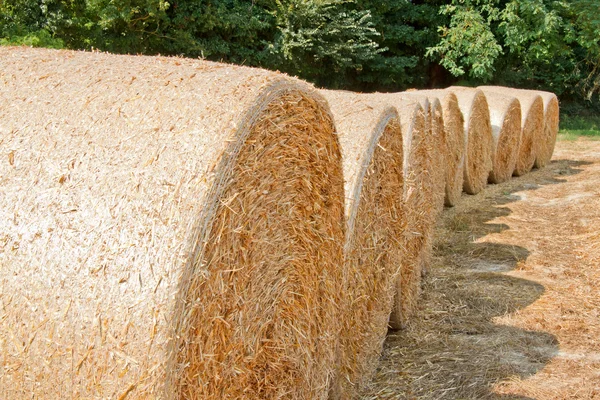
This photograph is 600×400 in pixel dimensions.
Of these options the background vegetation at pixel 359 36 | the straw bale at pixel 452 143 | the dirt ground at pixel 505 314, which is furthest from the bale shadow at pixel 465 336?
the background vegetation at pixel 359 36

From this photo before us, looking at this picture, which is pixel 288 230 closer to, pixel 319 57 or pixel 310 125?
pixel 310 125

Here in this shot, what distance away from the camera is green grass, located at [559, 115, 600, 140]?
18.2 meters

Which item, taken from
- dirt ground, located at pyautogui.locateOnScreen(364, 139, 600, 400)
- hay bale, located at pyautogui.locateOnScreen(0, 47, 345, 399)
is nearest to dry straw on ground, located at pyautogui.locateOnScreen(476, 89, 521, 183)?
dirt ground, located at pyautogui.locateOnScreen(364, 139, 600, 400)

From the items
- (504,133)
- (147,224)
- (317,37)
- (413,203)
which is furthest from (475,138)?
(317,37)

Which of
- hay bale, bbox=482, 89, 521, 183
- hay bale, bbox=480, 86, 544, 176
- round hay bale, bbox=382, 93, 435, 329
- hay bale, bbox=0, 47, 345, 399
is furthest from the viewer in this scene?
hay bale, bbox=480, 86, 544, 176

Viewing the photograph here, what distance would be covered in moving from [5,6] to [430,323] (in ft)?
45.9

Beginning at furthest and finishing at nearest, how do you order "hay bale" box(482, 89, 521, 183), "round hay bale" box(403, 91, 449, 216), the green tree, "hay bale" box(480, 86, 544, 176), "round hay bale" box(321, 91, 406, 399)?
the green tree
"hay bale" box(480, 86, 544, 176)
"hay bale" box(482, 89, 521, 183)
"round hay bale" box(403, 91, 449, 216)
"round hay bale" box(321, 91, 406, 399)

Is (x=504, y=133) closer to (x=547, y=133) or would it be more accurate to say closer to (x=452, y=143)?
(x=452, y=143)

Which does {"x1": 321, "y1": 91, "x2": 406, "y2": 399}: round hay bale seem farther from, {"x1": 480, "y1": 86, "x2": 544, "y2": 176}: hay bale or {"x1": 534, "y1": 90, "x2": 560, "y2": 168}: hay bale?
{"x1": 534, "y1": 90, "x2": 560, "y2": 168}: hay bale

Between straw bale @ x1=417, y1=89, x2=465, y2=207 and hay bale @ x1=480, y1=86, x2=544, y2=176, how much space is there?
3202mm

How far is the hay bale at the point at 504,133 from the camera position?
10.4m

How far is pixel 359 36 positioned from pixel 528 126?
9.67 m

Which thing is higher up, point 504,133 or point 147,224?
point 147,224

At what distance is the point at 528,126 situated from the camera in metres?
11.8
